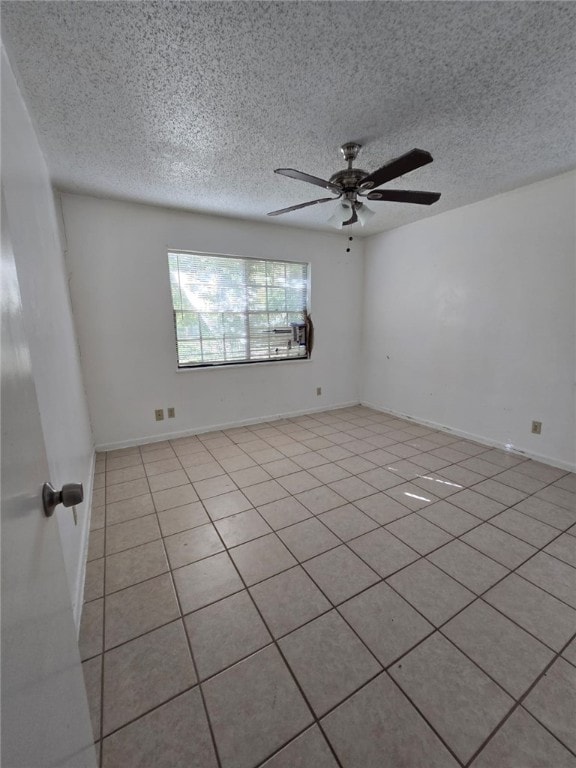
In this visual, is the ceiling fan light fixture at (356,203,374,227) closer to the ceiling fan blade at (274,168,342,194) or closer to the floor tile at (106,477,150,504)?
the ceiling fan blade at (274,168,342,194)

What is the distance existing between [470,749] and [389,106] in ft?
8.83


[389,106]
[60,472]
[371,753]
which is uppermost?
[389,106]

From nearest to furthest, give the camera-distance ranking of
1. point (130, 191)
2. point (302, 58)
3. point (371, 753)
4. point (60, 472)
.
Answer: point (371, 753) → point (302, 58) → point (60, 472) → point (130, 191)

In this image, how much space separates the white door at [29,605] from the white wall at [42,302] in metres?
0.69

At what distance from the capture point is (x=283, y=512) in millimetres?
2172

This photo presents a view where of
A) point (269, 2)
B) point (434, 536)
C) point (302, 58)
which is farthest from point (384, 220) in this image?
point (434, 536)

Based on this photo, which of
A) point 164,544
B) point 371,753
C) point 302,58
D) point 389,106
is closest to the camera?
point 371,753

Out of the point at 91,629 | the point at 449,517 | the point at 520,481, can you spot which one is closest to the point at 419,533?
the point at 449,517

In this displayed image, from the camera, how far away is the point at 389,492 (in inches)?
94.3

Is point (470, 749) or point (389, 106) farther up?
point (389, 106)

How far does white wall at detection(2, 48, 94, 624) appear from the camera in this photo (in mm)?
1232

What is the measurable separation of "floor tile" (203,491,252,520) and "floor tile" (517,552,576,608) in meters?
1.63

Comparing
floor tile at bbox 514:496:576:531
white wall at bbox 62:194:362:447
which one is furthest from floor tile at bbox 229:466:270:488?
floor tile at bbox 514:496:576:531

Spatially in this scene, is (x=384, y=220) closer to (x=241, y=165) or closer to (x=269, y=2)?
(x=241, y=165)
